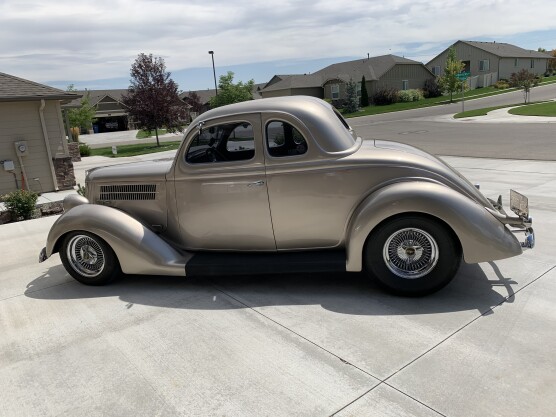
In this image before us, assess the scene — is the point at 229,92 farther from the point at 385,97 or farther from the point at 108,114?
the point at 108,114

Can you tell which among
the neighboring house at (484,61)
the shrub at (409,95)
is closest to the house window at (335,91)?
the shrub at (409,95)

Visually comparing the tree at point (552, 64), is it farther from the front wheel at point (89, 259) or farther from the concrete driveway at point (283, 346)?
the front wheel at point (89, 259)

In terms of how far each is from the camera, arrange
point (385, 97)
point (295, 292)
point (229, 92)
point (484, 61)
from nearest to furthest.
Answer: point (295, 292), point (229, 92), point (385, 97), point (484, 61)

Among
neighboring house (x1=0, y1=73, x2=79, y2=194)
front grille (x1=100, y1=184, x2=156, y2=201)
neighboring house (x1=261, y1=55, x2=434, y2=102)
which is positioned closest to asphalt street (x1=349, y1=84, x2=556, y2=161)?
Answer: front grille (x1=100, y1=184, x2=156, y2=201)

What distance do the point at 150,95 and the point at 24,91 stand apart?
1630 centimetres

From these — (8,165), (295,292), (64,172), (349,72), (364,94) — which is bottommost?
(295,292)

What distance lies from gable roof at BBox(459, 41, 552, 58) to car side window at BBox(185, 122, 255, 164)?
64.8 meters

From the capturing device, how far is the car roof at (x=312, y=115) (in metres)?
3.96

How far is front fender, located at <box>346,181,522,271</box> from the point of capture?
11.8ft

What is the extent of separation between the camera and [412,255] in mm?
3811

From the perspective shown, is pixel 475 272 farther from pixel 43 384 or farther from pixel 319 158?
pixel 43 384

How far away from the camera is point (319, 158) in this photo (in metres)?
3.93

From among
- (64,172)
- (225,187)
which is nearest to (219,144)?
(225,187)

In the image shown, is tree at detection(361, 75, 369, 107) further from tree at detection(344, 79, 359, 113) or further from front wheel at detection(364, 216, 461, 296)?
front wheel at detection(364, 216, 461, 296)
